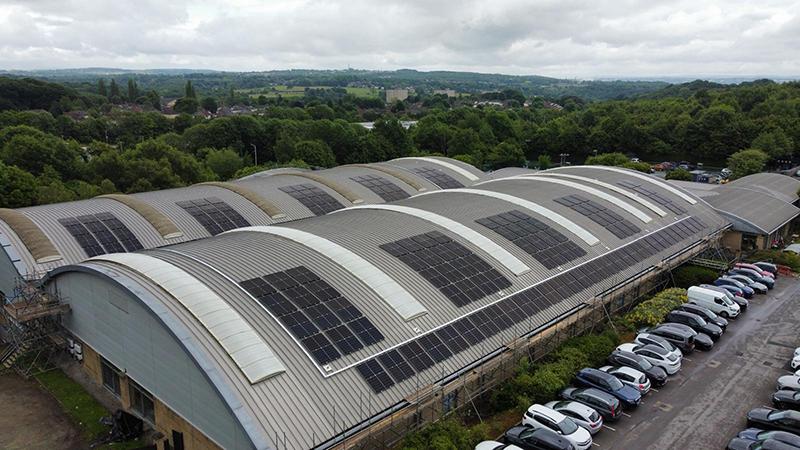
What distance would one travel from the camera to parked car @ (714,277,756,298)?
36906 mm

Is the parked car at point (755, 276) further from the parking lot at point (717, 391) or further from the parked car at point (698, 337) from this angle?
the parked car at point (698, 337)

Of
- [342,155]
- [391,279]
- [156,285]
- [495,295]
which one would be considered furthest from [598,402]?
[342,155]

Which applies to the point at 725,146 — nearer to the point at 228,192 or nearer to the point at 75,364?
the point at 228,192

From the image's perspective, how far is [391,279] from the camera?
83.0 ft

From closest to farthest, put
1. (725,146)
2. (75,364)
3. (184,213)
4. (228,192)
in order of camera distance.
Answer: (75,364)
(184,213)
(228,192)
(725,146)

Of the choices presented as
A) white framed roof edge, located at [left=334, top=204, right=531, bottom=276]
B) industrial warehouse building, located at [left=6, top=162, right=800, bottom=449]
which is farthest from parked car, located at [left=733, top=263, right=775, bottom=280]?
white framed roof edge, located at [left=334, top=204, right=531, bottom=276]

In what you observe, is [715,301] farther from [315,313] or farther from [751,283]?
[315,313]

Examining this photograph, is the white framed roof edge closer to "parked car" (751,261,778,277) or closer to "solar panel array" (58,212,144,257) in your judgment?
"solar panel array" (58,212,144,257)

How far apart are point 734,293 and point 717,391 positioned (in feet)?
43.4

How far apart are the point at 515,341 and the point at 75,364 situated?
2449 cm

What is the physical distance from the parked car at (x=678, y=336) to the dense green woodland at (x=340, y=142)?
55675 millimetres

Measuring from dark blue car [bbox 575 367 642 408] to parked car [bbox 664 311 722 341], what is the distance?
361 inches

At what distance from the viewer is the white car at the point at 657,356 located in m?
27.0

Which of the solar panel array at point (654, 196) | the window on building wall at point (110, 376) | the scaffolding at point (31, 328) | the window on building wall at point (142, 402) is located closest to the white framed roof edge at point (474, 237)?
the window on building wall at point (110, 376)
